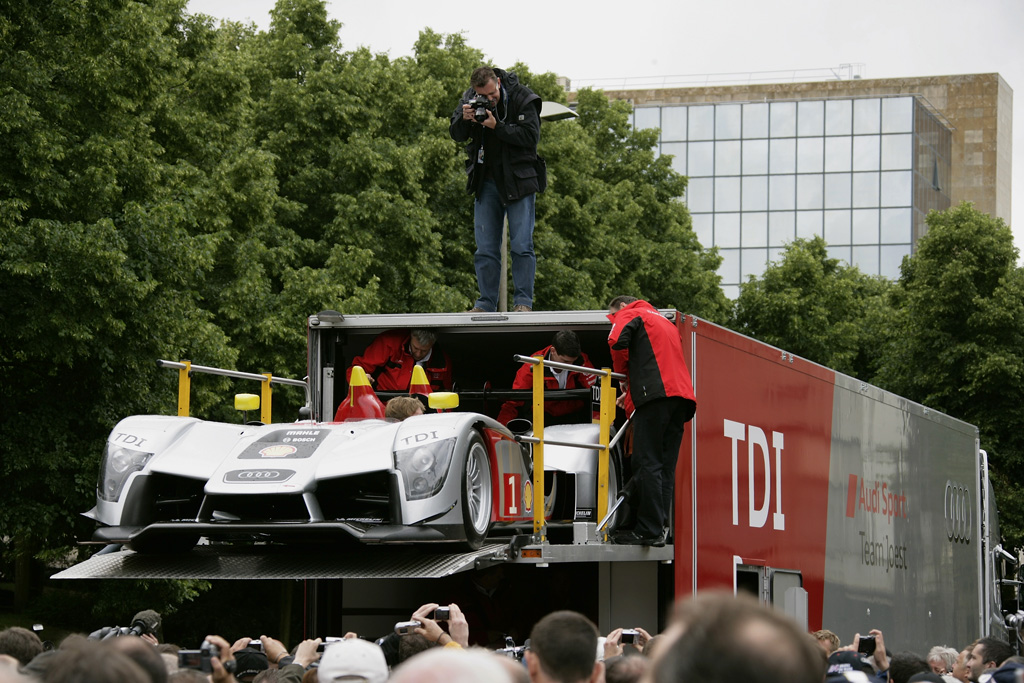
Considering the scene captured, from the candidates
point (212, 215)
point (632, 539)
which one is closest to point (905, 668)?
point (632, 539)

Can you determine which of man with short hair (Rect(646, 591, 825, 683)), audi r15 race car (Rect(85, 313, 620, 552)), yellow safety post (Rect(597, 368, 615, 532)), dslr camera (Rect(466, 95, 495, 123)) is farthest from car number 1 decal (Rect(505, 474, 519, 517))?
man with short hair (Rect(646, 591, 825, 683))

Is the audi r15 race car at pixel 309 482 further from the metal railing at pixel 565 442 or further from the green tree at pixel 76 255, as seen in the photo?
the green tree at pixel 76 255

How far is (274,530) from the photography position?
282 inches

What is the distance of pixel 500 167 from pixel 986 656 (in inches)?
198

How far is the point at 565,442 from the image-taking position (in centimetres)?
837

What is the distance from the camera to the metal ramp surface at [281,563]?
23.6 feet

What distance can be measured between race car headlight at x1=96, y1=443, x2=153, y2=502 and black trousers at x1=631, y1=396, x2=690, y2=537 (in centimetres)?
285

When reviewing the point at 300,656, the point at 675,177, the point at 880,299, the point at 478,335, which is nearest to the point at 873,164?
the point at 880,299

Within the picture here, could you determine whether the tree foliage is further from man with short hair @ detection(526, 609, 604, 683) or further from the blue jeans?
man with short hair @ detection(526, 609, 604, 683)

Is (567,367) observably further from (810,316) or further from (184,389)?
(810,316)

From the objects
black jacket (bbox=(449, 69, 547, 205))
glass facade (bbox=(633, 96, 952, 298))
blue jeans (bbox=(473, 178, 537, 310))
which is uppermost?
glass facade (bbox=(633, 96, 952, 298))

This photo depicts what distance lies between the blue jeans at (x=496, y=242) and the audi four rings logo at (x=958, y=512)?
7.00 m

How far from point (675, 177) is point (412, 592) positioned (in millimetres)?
27904

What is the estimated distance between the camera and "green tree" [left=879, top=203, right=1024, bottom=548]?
1171 inches
